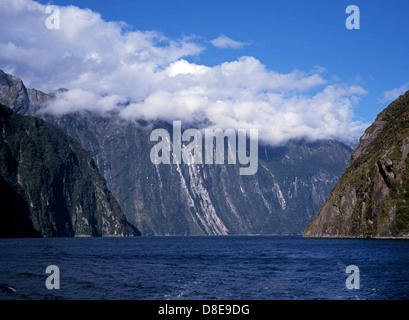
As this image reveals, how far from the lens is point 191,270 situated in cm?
7812

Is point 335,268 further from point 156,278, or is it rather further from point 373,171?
point 373,171

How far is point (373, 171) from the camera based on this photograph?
197 meters

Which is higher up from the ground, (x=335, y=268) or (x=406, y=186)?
(x=406, y=186)

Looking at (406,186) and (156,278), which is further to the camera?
(406,186)

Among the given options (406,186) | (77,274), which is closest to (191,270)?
(77,274)

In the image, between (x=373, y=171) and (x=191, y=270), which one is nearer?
(x=191, y=270)
